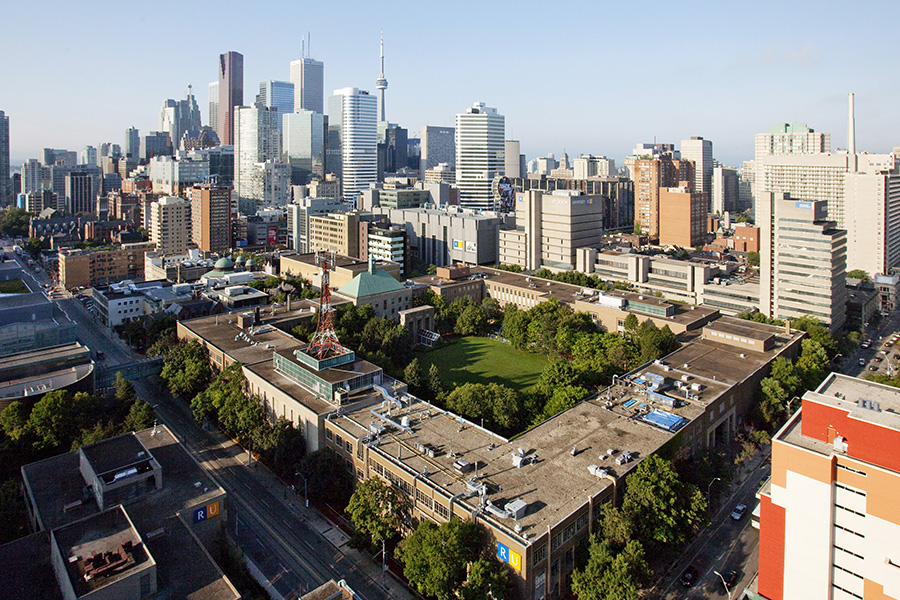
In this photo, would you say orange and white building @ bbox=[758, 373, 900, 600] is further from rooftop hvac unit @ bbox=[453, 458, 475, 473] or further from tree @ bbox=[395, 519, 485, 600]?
rooftop hvac unit @ bbox=[453, 458, 475, 473]

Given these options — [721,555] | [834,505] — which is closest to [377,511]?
[721,555]

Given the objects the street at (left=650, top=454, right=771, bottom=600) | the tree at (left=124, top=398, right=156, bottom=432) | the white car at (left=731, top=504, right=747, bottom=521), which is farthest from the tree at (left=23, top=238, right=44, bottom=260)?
the white car at (left=731, top=504, right=747, bottom=521)

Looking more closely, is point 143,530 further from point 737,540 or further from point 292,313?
point 292,313

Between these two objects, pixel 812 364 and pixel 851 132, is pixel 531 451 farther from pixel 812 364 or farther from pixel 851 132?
pixel 851 132

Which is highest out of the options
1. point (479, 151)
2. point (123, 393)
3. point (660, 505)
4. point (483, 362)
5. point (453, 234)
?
point (479, 151)

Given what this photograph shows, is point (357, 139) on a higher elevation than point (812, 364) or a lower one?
higher

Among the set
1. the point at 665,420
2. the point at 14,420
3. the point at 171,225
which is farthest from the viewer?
the point at 171,225

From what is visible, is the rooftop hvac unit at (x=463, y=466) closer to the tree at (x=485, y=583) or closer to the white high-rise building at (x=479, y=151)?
the tree at (x=485, y=583)

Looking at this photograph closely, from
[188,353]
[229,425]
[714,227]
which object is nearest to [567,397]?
[229,425]
